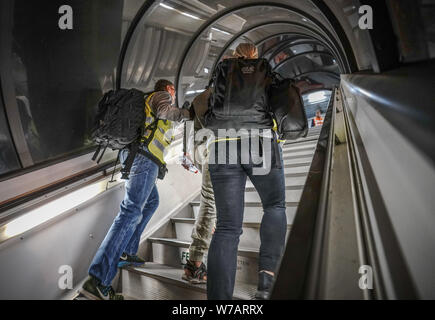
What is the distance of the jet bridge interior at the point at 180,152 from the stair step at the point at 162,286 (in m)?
0.01

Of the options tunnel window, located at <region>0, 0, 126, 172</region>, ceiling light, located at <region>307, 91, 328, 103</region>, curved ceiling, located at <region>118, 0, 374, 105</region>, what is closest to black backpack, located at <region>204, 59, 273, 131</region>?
curved ceiling, located at <region>118, 0, 374, 105</region>

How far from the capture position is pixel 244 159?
Answer: 1267 mm

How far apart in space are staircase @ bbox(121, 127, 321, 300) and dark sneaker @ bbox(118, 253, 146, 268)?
57mm

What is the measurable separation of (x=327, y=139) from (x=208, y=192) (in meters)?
0.92

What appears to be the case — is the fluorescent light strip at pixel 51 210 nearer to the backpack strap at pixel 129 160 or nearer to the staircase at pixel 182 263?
the backpack strap at pixel 129 160

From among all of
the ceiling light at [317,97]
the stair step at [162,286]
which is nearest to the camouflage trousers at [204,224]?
the stair step at [162,286]

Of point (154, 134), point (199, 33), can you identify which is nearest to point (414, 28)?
point (154, 134)

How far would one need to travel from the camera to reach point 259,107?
1253mm

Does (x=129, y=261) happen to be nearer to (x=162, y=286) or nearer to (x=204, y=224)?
(x=162, y=286)

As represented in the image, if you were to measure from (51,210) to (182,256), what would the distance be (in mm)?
1072

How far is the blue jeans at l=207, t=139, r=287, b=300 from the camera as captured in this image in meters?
1.16

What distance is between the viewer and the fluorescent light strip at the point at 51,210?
5.36ft

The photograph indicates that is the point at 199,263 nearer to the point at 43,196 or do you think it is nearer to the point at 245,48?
the point at 43,196
